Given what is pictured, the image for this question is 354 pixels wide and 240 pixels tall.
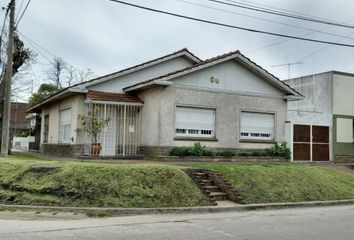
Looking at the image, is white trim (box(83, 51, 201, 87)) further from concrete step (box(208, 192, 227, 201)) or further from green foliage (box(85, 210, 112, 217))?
green foliage (box(85, 210, 112, 217))

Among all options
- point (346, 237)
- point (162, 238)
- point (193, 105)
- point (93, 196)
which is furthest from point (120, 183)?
point (193, 105)

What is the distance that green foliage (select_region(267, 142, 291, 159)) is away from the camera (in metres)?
22.5

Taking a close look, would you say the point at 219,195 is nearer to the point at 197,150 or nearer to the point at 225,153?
the point at 197,150

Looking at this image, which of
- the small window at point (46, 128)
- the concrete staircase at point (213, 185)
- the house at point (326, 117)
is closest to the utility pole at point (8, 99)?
the concrete staircase at point (213, 185)

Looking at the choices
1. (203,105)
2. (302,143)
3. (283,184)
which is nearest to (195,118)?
(203,105)

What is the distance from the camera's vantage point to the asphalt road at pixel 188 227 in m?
8.51

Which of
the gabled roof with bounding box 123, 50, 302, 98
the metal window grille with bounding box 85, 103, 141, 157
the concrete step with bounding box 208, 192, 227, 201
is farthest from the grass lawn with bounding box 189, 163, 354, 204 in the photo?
the metal window grille with bounding box 85, 103, 141, 157

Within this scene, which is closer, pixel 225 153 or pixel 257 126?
pixel 225 153

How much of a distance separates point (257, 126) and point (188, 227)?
13.5m

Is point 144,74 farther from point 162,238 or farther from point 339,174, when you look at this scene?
point 162,238

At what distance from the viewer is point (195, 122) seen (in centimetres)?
2061

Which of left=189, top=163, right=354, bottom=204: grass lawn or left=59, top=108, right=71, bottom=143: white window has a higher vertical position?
left=59, top=108, right=71, bottom=143: white window

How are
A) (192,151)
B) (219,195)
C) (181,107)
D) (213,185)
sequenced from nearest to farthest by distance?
(219,195)
(213,185)
(192,151)
(181,107)

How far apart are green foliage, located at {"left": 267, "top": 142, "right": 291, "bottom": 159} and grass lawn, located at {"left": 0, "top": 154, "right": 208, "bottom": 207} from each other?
9961mm
